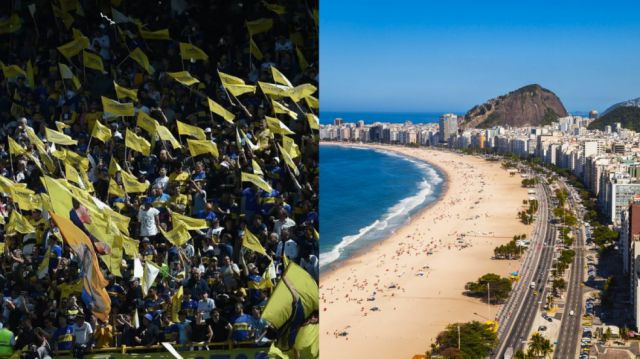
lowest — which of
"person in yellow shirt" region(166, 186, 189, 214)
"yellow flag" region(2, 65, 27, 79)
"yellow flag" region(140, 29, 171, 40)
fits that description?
"person in yellow shirt" region(166, 186, 189, 214)

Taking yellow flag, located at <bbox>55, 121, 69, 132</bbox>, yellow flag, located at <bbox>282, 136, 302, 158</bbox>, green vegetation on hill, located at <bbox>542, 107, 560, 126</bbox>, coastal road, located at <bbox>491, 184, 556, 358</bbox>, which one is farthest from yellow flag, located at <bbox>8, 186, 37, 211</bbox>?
green vegetation on hill, located at <bbox>542, 107, 560, 126</bbox>

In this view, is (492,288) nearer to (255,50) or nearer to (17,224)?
(255,50)

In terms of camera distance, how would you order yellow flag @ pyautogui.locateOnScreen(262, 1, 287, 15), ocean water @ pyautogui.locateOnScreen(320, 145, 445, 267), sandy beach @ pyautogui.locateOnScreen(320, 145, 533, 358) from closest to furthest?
yellow flag @ pyautogui.locateOnScreen(262, 1, 287, 15)
sandy beach @ pyautogui.locateOnScreen(320, 145, 533, 358)
ocean water @ pyautogui.locateOnScreen(320, 145, 445, 267)

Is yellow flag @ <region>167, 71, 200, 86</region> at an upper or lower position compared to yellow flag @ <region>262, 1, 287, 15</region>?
lower

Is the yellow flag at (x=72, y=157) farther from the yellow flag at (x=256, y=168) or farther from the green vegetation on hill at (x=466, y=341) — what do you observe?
the green vegetation on hill at (x=466, y=341)

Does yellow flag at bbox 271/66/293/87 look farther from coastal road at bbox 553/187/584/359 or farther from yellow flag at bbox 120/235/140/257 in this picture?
coastal road at bbox 553/187/584/359

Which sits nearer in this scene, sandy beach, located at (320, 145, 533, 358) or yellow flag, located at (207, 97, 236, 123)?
yellow flag, located at (207, 97, 236, 123)

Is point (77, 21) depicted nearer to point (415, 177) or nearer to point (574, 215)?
point (574, 215)
